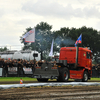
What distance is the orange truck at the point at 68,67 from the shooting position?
18.4 metres

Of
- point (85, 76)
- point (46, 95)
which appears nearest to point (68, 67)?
point (85, 76)

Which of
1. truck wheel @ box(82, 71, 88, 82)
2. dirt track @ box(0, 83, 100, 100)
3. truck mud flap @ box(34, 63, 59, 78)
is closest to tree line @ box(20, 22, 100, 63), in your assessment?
truck wheel @ box(82, 71, 88, 82)

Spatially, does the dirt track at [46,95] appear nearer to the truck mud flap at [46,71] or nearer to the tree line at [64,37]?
the truck mud flap at [46,71]

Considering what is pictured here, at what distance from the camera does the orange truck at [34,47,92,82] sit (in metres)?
18.4

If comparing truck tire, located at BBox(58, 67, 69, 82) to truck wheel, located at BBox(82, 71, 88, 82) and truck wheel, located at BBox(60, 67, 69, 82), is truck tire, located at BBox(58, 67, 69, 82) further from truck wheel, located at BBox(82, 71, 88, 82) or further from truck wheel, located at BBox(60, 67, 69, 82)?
truck wheel, located at BBox(82, 71, 88, 82)

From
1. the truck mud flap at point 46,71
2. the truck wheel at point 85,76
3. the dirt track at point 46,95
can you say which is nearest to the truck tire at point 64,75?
the truck mud flap at point 46,71

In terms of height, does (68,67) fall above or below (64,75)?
above

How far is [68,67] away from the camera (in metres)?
19.4

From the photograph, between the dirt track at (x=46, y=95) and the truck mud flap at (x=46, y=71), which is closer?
the dirt track at (x=46, y=95)

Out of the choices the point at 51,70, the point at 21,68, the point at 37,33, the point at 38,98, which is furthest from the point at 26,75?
the point at 37,33

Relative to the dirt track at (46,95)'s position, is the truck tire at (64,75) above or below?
above

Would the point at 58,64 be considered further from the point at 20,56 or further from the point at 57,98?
the point at 20,56

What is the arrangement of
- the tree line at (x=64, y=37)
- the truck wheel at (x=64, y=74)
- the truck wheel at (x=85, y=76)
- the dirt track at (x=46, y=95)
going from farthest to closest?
the tree line at (x=64, y=37) < the truck wheel at (x=85, y=76) < the truck wheel at (x=64, y=74) < the dirt track at (x=46, y=95)

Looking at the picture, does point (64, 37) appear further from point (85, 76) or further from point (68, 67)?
point (68, 67)
